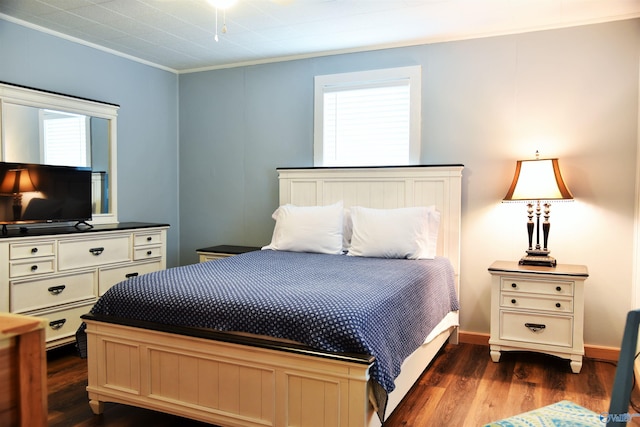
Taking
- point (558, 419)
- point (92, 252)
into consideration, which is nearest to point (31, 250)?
point (92, 252)

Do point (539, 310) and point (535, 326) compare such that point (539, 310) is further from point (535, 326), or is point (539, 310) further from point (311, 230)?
point (311, 230)

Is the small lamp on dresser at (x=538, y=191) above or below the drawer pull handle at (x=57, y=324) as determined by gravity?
above

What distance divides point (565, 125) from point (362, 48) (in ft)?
5.81

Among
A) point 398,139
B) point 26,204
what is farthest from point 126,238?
point 398,139

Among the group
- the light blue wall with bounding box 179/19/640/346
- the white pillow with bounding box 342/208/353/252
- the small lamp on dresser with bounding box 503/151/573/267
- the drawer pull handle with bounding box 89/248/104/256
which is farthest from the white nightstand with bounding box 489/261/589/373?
the drawer pull handle with bounding box 89/248/104/256

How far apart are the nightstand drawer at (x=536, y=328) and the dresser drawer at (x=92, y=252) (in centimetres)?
296

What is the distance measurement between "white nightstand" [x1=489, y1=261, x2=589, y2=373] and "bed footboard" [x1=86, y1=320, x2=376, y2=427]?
1.72 m

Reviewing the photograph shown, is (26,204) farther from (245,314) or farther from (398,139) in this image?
(398,139)

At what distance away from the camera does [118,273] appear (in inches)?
156

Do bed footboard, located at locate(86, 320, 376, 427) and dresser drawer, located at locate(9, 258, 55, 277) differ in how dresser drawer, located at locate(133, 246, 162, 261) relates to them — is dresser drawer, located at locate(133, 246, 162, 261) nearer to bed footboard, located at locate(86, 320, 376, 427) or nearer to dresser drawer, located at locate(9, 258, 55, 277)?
dresser drawer, located at locate(9, 258, 55, 277)

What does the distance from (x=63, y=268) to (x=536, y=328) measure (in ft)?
10.9

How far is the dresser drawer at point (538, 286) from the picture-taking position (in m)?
3.26

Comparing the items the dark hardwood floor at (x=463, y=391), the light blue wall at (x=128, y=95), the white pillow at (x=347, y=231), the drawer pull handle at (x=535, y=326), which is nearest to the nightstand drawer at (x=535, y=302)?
the drawer pull handle at (x=535, y=326)

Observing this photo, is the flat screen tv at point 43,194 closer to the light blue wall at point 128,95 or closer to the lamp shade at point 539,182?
the light blue wall at point 128,95
